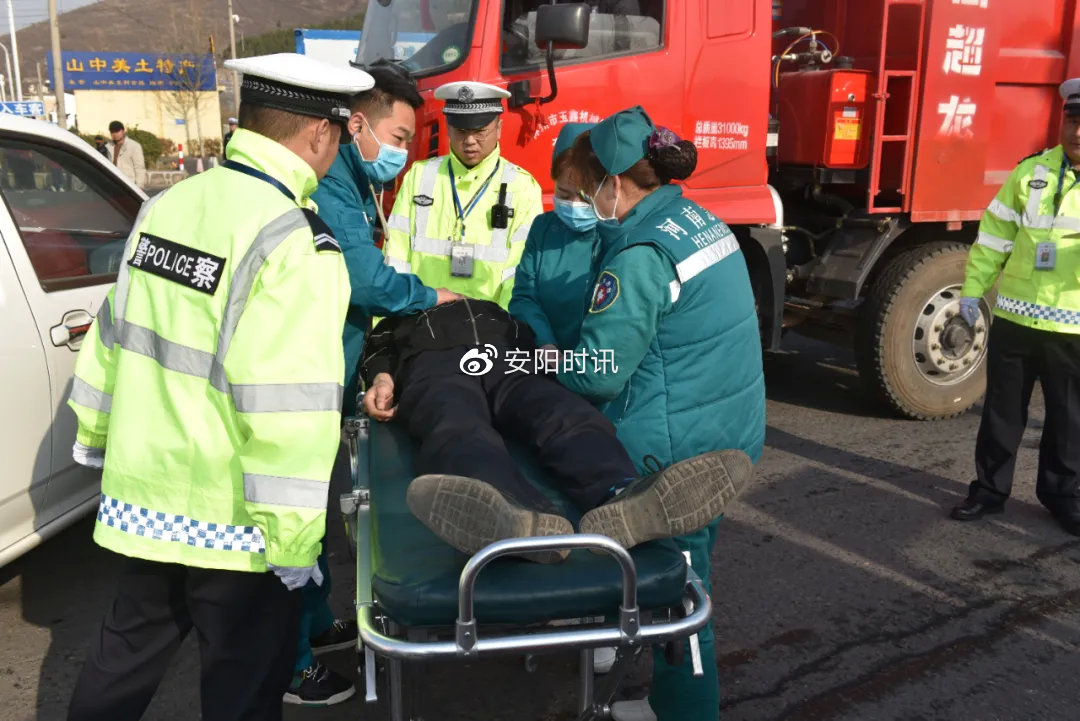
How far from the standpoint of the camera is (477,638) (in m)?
1.79

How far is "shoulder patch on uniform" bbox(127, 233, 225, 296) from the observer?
180cm

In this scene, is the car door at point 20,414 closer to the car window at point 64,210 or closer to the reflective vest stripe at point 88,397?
the car window at point 64,210

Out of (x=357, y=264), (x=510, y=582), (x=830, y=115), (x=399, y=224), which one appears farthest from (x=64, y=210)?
(x=830, y=115)

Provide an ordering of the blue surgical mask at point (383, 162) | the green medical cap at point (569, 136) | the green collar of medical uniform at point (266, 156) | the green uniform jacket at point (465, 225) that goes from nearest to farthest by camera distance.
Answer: the green collar of medical uniform at point (266, 156)
the green medical cap at point (569, 136)
the blue surgical mask at point (383, 162)
the green uniform jacket at point (465, 225)

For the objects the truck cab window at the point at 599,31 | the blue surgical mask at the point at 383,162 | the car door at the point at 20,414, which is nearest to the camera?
the car door at the point at 20,414

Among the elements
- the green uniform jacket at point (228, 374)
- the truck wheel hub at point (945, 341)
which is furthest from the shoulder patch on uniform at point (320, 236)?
the truck wheel hub at point (945, 341)

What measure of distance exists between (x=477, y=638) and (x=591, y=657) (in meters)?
0.63

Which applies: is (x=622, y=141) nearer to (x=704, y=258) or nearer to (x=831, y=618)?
(x=704, y=258)

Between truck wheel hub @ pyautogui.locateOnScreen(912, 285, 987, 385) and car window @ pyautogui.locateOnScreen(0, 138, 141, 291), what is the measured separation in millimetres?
4170

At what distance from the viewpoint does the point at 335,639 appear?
3109 millimetres

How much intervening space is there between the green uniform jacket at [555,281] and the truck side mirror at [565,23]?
4.18ft

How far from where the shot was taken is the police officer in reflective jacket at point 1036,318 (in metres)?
3.80

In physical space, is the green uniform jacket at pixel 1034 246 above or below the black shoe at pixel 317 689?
above

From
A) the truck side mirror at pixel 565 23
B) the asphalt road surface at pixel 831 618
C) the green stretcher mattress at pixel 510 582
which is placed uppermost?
the truck side mirror at pixel 565 23
